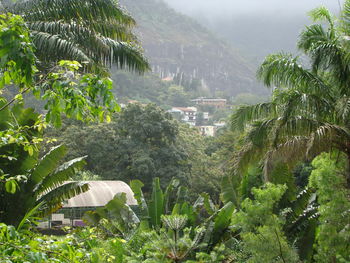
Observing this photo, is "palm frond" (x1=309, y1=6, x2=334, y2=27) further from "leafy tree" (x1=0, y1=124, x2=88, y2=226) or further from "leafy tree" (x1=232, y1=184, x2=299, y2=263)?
"leafy tree" (x1=0, y1=124, x2=88, y2=226)

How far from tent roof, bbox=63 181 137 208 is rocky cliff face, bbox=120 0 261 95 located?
14249 centimetres

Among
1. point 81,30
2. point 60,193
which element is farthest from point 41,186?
point 81,30

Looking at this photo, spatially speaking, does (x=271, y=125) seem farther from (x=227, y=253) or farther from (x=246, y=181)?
(x=227, y=253)

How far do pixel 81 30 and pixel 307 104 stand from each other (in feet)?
16.7

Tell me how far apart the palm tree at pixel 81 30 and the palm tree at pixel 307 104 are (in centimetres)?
303

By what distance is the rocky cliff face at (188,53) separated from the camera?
16650 centimetres

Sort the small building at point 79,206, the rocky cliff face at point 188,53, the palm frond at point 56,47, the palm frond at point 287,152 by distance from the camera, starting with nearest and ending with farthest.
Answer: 1. the palm frond at point 56,47
2. the palm frond at point 287,152
3. the small building at point 79,206
4. the rocky cliff face at point 188,53

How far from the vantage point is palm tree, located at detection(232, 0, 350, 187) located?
33.2 ft

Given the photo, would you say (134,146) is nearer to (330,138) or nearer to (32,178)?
(330,138)

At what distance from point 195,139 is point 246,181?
1052 inches

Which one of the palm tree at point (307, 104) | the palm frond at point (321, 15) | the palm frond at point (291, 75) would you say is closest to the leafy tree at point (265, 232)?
the palm tree at point (307, 104)

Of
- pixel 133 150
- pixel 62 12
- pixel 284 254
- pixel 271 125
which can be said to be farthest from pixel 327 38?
pixel 133 150

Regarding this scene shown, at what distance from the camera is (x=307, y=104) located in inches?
403

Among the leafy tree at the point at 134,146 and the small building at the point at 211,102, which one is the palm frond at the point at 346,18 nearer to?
the leafy tree at the point at 134,146
